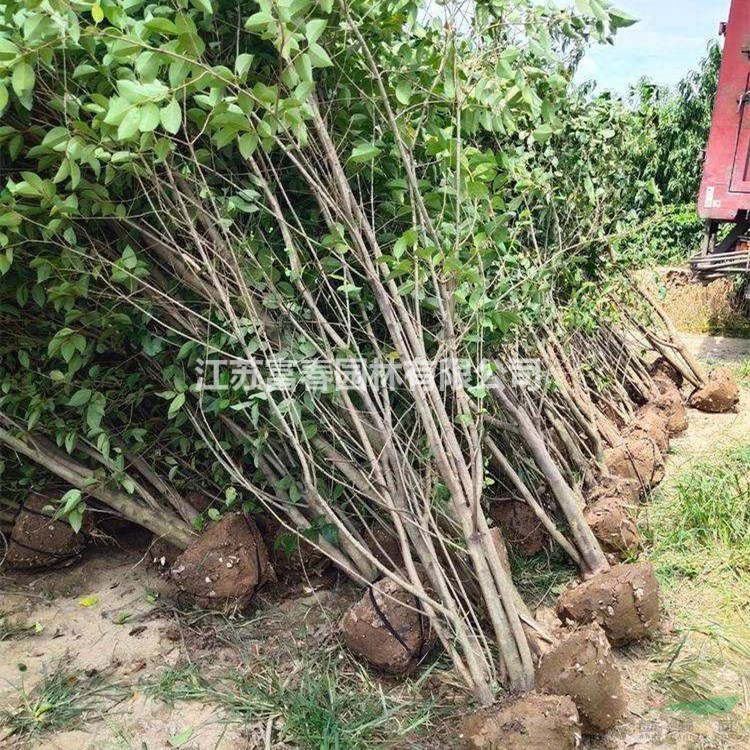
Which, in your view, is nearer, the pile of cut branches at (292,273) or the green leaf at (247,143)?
the green leaf at (247,143)

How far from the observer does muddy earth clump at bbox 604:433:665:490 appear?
362 cm

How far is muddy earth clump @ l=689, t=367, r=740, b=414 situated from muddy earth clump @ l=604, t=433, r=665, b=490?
148 cm

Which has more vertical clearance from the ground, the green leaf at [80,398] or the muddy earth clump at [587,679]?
the green leaf at [80,398]

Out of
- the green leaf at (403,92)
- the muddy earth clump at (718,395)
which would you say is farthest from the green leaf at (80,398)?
the muddy earth clump at (718,395)

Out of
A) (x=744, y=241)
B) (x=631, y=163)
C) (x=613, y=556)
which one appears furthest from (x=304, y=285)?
(x=744, y=241)

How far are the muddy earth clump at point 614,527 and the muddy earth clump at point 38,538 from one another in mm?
2287

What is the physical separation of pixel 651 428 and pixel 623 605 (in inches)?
68.7

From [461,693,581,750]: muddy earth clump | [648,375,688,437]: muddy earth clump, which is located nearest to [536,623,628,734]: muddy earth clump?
[461,693,581,750]: muddy earth clump

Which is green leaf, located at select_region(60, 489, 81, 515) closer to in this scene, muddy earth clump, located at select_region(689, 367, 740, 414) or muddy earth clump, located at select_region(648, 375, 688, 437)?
muddy earth clump, located at select_region(648, 375, 688, 437)

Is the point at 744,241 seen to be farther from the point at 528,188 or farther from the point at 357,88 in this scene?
the point at 357,88

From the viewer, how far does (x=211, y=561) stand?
9.33 feet

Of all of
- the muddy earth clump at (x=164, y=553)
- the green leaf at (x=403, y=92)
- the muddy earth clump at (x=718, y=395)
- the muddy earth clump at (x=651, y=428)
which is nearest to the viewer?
the green leaf at (x=403, y=92)

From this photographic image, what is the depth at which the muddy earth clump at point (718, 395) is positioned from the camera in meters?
5.02

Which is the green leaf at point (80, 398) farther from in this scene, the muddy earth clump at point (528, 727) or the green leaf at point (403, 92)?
the muddy earth clump at point (528, 727)
